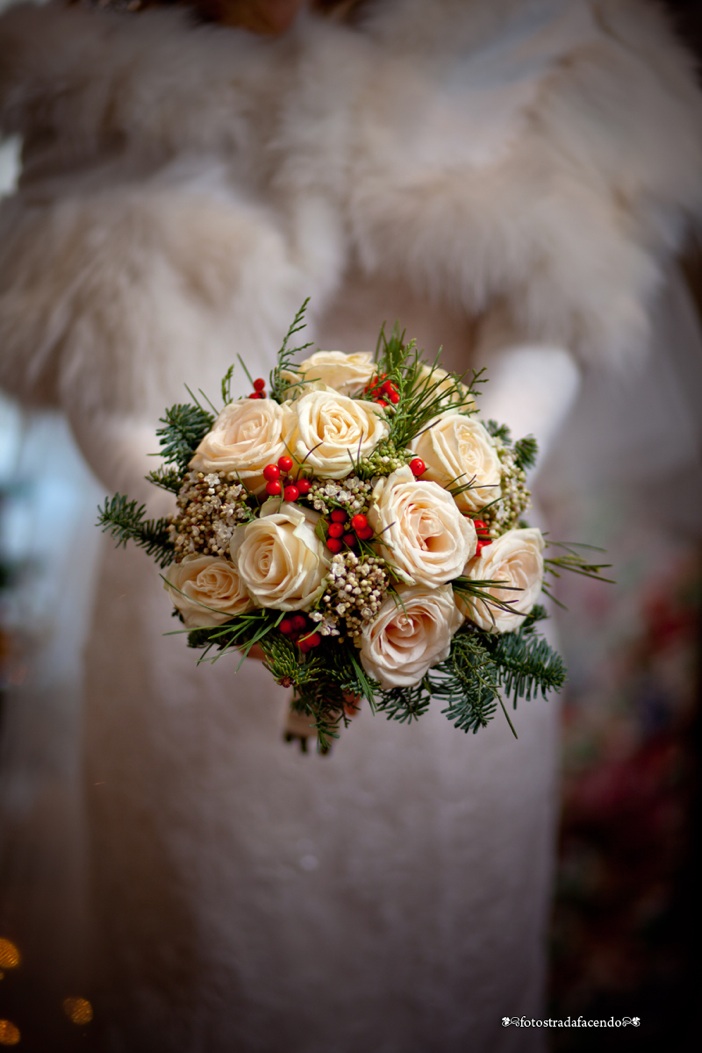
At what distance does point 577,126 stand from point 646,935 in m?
1.41

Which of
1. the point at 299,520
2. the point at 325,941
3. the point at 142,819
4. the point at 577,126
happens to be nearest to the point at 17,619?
the point at 142,819

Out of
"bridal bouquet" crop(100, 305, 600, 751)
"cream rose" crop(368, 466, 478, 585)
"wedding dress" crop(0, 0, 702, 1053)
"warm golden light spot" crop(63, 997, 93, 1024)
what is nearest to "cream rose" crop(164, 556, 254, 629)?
"bridal bouquet" crop(100, 305, 600, 751)

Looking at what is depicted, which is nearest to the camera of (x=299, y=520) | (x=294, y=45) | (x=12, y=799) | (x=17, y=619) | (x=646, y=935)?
(x=299, y=520)

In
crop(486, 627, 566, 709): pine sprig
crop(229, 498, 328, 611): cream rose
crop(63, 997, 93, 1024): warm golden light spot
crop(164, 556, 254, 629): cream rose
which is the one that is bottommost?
crop(63, 997, 93, 1024): warm golden light spot

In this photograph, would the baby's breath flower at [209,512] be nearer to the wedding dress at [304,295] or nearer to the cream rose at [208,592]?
the cream rose at [208,592]

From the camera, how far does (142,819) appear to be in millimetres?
824

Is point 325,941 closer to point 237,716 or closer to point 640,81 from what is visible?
point 237,716

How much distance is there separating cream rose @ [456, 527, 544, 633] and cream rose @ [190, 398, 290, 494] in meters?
0.16

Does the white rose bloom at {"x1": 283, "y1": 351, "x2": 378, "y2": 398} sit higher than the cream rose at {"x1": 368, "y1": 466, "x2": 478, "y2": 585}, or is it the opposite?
the white rose bloom at {"x1": 283, "y1": 351, "x2": 378, "y2": 398}

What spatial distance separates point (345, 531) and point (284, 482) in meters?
0.05

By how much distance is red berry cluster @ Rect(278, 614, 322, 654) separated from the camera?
48 centimetres

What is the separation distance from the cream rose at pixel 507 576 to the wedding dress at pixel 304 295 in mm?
236

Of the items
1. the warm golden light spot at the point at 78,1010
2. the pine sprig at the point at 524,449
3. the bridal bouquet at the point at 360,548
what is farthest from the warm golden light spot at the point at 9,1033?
the pine sprig at the point at 524,449

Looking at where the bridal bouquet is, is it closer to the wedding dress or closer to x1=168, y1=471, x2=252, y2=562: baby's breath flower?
x1=168, y1=471, x2=252, y2=562: baby's breath flower
